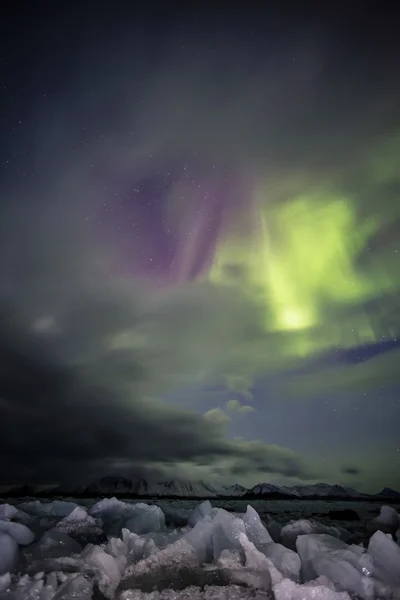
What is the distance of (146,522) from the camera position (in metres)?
15.5

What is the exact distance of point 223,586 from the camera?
8219 millimetres

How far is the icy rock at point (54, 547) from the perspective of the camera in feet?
33.9

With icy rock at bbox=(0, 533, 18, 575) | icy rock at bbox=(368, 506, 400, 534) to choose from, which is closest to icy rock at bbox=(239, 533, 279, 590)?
icy rock at bbox=(0, 533, 18, 575)

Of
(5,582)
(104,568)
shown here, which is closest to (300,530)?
(104,568)

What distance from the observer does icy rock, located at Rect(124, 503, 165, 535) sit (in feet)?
49.2

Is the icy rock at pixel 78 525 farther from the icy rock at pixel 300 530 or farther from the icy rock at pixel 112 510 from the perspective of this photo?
the icy rock at pixel 300 530

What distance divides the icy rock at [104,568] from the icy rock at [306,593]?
3.54m

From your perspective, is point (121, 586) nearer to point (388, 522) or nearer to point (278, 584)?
point (278, 584)

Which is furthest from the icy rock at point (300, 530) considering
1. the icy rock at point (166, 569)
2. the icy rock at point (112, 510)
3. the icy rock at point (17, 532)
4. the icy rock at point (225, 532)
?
the icy rock at point (17, 532)

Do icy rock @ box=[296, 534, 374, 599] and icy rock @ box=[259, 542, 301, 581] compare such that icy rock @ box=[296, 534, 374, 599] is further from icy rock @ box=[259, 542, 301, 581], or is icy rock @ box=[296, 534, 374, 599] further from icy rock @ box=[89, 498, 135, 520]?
icy rock @ box=[89, 498, 135, 520]

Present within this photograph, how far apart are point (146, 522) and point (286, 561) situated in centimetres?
867

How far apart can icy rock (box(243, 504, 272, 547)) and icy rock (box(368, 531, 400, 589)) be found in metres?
3.90

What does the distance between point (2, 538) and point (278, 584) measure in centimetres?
729

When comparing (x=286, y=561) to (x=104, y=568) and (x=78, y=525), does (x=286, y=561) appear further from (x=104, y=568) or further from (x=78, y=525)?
(x=78, y=525)
